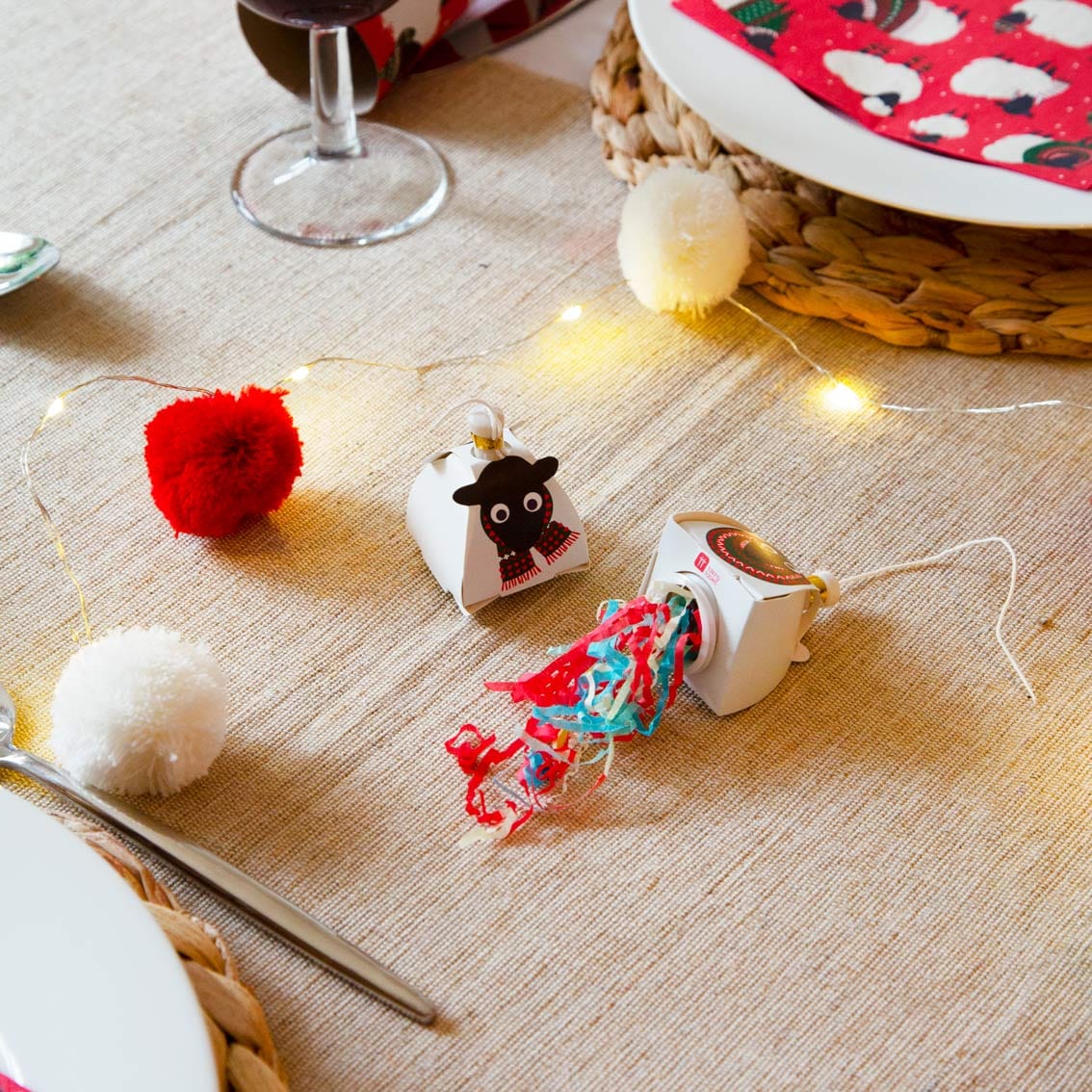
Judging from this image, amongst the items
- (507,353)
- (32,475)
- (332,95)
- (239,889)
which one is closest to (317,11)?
(332,95)

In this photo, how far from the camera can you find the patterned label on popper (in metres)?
0.67

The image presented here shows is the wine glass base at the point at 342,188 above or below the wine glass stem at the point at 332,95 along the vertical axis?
below

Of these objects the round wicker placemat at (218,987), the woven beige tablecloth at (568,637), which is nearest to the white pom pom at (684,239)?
the woven beige tablecloth at (568,637)

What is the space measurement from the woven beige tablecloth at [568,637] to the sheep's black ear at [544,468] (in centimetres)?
8

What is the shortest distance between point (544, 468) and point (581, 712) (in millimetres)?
141

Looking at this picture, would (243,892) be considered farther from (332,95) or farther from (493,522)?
(332,95)

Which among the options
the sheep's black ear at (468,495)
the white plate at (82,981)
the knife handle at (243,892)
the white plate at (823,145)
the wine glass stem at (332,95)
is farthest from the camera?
the wine glass stem at (332,95)

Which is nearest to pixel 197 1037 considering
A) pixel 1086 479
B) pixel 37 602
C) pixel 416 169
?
pixel 37 602

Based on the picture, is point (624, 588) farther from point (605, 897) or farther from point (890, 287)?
point (890, 287)

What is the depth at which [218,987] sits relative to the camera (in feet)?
1.75

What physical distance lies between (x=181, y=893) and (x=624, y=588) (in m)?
0.31

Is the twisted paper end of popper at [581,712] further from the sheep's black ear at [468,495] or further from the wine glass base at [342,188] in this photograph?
the wine glass base at [342,188]

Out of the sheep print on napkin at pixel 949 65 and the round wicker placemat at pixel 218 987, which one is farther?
the sheep print on napkin at pixel 949 65

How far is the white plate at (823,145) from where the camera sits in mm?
870
